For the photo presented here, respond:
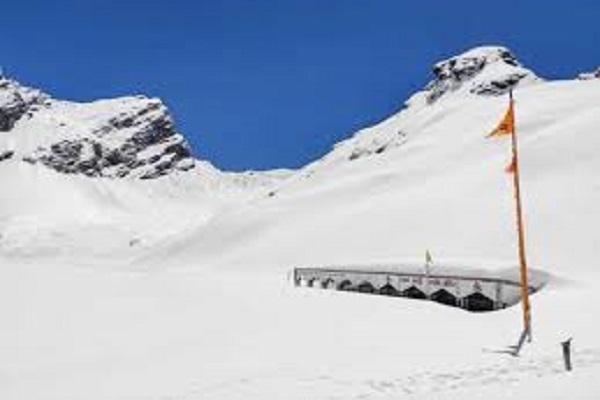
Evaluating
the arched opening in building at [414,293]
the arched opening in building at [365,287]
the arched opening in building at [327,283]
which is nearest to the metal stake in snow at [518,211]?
the arched opening in building at [414,293]

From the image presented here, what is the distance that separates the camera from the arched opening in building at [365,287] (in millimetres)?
59156

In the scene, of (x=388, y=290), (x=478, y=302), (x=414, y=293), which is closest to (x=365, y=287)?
(x=388, y=290)

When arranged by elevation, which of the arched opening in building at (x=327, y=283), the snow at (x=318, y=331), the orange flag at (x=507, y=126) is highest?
the orange flag at (x=507, y=126)

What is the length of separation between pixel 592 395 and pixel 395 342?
439 inches

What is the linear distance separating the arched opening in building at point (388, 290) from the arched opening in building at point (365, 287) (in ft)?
4.24

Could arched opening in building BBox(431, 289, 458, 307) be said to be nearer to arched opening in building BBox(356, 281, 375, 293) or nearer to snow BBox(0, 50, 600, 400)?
snow BBox(0, 50, 600, 400)

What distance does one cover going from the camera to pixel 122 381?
26.0 metres

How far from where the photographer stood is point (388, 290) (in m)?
57.0

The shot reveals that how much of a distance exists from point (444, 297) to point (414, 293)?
9.16 ft

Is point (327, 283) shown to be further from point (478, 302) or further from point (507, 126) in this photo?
point (507, 126)

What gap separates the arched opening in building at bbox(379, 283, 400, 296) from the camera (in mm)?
56231

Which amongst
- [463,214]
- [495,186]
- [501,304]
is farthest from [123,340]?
[495,186]

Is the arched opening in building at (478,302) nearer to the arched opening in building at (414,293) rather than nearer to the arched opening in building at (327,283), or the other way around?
the arched opening in building at (414,293)

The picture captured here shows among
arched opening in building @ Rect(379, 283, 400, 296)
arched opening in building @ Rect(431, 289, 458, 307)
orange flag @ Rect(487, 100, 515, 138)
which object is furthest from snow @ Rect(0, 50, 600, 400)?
orange flag @ Rect(487, 100, 515, 138)
